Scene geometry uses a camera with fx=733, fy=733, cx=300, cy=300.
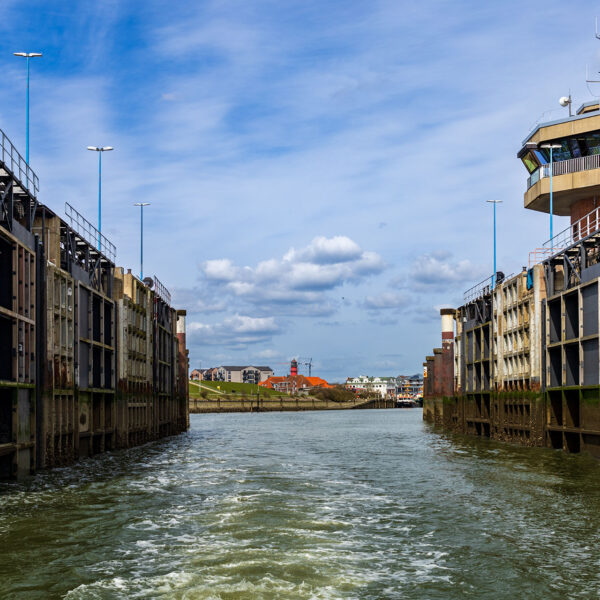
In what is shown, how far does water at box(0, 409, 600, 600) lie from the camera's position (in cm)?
1156

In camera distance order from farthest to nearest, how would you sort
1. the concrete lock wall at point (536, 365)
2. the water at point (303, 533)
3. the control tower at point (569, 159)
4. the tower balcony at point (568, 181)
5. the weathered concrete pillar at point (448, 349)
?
the weathered concrete pillar at point (448, 349) < the tower balcony at point (568, 181) < the control tower at point (569, 159) < the concrete lock wall at point (536, 365) < the water at point (303, 533)

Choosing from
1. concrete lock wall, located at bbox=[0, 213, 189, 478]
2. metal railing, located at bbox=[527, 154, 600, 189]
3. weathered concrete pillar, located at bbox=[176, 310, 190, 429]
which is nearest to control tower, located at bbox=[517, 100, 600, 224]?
metal railing, located at bbox=[527, 154, 600, 189]

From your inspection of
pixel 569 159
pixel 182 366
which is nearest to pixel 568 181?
pixel 569 159

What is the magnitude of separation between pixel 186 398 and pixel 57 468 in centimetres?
4024

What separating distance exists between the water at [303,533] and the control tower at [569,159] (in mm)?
23536

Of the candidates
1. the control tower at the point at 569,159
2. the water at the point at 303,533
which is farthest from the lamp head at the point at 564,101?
the water at the point at 303,533

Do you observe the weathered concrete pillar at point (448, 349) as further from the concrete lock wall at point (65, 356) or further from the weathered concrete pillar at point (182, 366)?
the concrete lock wall at point (65, 356)

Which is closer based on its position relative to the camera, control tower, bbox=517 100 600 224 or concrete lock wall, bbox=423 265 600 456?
concrete lock wall, bbox=423 265 600 456

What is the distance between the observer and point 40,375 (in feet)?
82.9

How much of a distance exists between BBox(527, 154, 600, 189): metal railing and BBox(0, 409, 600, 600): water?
24038 millimetres

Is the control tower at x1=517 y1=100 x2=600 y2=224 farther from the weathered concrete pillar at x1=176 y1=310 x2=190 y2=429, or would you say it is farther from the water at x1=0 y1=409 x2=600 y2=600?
the weathered concrete pillar at x1=176 y1=310 x2=190 y2=429

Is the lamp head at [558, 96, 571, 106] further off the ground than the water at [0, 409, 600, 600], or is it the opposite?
the lamp head at [558, 96, 571, 106]

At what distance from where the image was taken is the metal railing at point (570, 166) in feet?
151

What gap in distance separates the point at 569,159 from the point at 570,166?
50cm
